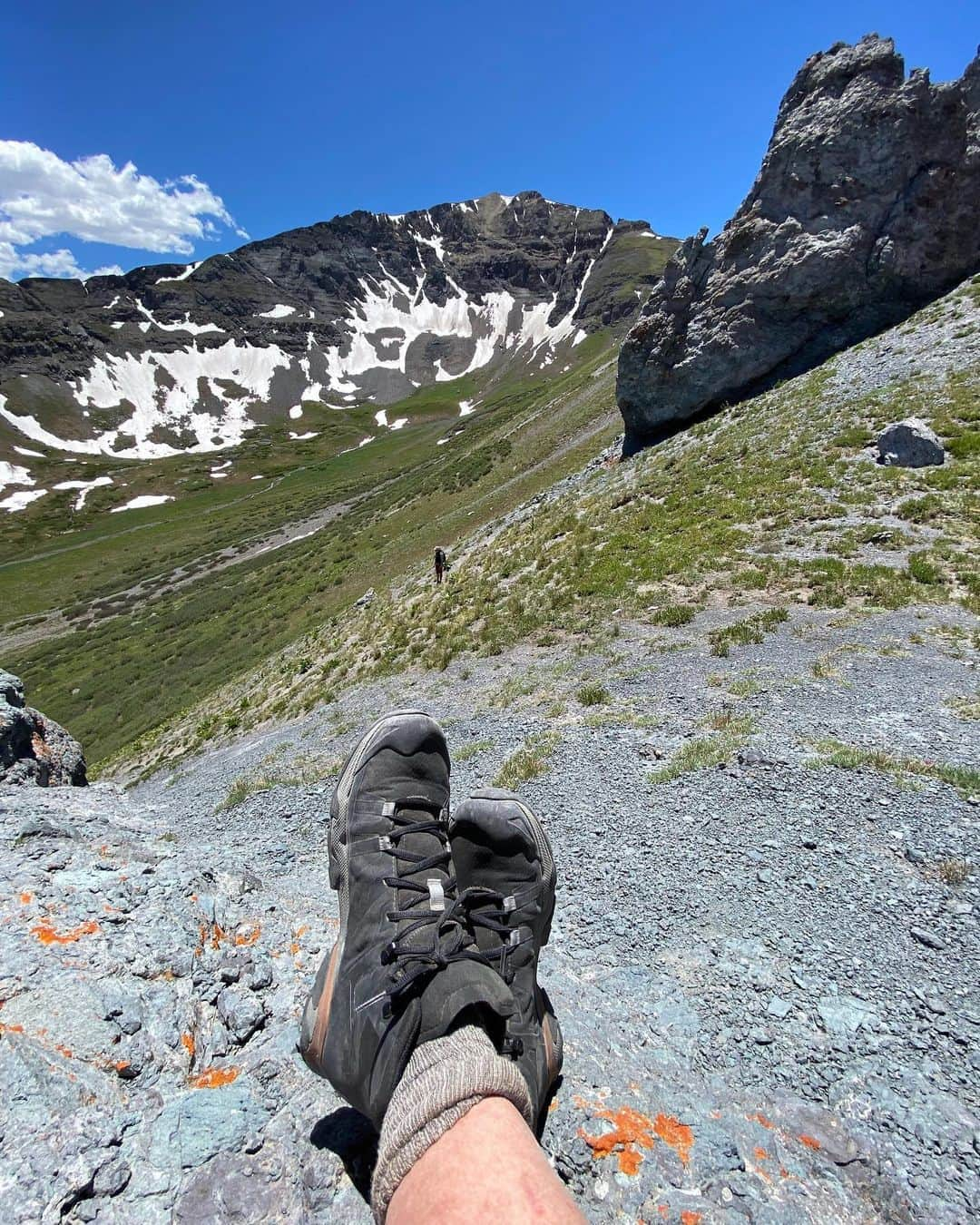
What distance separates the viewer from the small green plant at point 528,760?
8336 mm

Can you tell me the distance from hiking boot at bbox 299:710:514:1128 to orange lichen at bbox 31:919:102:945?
1.74 meters

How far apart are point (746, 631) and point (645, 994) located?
7.76m

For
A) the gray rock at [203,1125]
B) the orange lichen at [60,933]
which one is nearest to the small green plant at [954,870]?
the gray rock at [203,1125]

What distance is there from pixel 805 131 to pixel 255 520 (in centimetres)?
7856

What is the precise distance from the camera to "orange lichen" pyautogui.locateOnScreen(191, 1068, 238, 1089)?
3.44m

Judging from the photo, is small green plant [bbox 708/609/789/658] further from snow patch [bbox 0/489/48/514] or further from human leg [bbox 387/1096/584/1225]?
snow patch [bbox 0/489/48/514]

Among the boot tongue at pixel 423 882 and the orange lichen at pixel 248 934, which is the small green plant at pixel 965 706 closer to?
the boot tongue at pixel 423 882

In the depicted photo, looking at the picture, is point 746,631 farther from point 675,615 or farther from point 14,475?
point 14,475

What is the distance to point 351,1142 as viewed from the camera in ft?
10.6

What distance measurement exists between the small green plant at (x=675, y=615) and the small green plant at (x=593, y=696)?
2.64m

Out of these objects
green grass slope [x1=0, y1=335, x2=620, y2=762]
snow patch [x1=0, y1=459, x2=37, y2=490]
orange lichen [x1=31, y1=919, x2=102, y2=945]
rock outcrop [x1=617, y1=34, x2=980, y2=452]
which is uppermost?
snow patch [x1=0, y1=459, x2=37, y2=490]

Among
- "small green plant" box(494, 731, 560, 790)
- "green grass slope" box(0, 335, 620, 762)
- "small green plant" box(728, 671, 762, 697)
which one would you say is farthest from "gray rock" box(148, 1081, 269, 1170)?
"green grass slope" box(0, 335, 620, 762)

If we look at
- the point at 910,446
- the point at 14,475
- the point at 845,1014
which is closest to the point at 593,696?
the point at 845,1014

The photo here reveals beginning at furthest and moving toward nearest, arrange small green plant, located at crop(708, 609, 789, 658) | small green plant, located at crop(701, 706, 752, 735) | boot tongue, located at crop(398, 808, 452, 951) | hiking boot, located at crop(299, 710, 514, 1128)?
small green plant, located at crop(708, 609, 789, 658), small green plant, located at crop(701, 706, 752, 735), boot tongue, located at crop(398, 808, 452, 951), hiking boot, located at crop(299, 710, 514, 1128)
